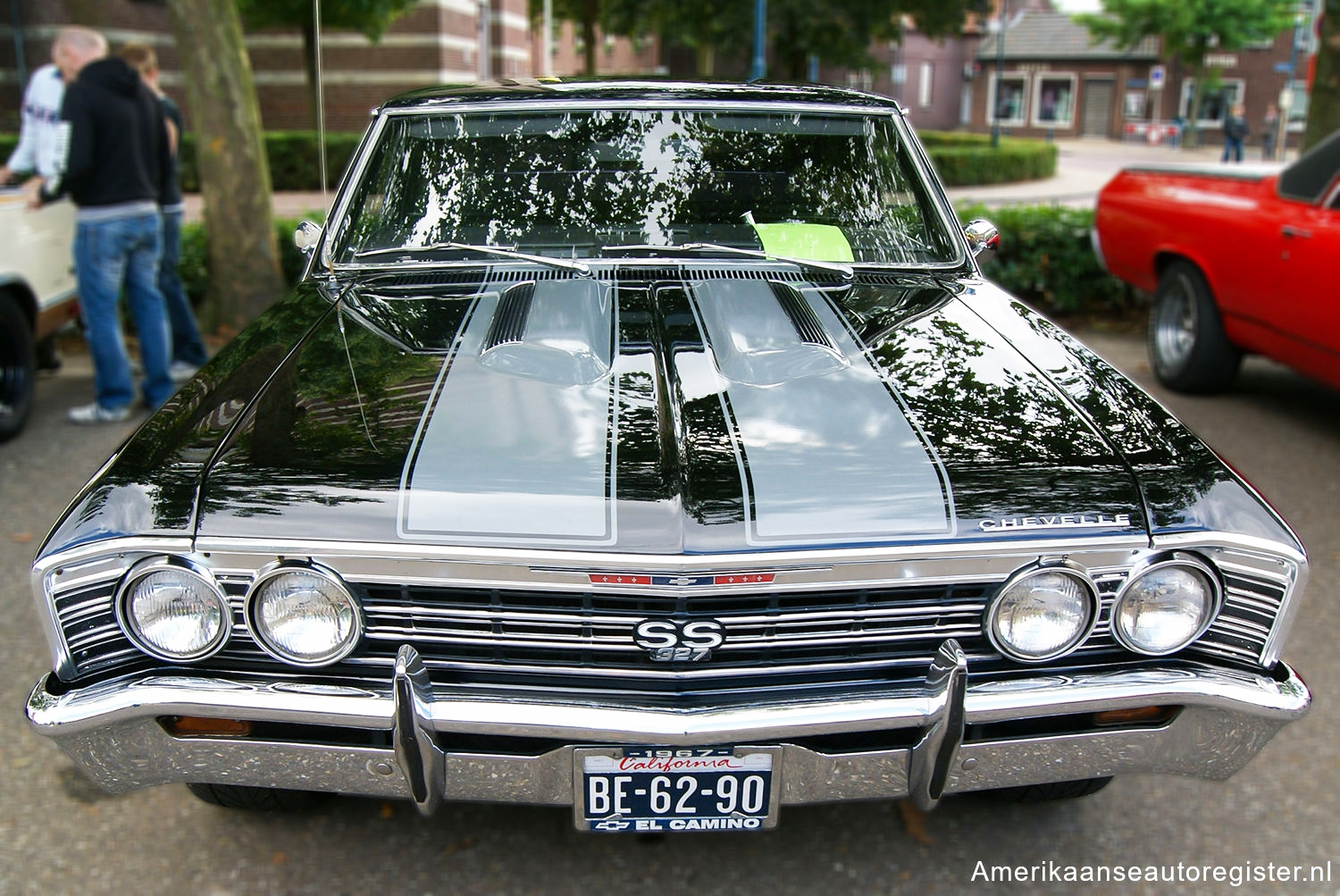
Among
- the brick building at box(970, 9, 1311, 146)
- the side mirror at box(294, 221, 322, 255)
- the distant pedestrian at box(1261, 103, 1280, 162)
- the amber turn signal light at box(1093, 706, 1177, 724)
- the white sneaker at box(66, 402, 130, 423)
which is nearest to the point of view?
the amber turn signal light at box(1093, 706, 1177, 724)

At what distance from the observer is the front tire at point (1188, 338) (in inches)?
242

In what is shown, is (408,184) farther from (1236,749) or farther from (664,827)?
(1236,749)

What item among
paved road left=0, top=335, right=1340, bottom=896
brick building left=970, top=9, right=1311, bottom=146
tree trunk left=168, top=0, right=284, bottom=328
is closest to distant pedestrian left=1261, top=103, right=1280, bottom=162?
brick building left=970, top=9, right=1311, bottom=146

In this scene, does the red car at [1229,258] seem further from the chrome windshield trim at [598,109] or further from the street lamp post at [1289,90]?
the street lamp post at [1289,90]

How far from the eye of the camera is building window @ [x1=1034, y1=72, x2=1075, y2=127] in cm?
5350

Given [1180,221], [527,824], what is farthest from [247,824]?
[1180,221]

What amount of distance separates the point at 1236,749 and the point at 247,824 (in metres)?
2.27

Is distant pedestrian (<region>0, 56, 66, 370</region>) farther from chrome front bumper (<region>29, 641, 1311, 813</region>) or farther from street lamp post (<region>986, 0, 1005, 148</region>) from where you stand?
street lamp post (<region>986, 0, 1005, 148</region>)

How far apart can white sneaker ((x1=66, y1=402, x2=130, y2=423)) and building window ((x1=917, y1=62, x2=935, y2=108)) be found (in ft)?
173

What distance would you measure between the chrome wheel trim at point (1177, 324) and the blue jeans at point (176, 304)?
19.2ft

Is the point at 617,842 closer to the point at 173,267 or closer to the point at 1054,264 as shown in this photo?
the point at 173,267

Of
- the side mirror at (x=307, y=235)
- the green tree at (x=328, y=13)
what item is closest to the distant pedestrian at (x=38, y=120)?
the side mirror at (x=307, y=235)

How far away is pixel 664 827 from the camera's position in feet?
6.97

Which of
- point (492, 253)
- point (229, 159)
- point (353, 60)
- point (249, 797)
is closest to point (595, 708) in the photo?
point (249, 797)
